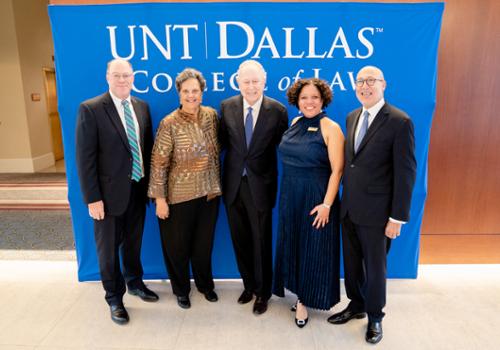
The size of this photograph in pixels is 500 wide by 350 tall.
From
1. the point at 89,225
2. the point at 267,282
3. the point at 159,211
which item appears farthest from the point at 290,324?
the point at 89,225

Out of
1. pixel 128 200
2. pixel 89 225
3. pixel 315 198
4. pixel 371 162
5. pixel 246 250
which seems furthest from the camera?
pixel 89 225

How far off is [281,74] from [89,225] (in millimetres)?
1928

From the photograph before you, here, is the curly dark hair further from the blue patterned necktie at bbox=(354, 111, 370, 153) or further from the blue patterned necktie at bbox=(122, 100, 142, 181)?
the blue patterned necktie at bbox=(122, 100, 142, 181)

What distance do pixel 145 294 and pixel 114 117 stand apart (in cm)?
135

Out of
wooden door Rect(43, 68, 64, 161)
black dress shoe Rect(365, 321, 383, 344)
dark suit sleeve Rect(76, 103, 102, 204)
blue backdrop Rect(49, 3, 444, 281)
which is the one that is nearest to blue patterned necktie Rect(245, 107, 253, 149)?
blue backdrop Rect(49, 3, 444, 281)

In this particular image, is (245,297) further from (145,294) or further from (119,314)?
(119,314)

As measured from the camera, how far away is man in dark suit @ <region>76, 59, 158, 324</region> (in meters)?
2.24

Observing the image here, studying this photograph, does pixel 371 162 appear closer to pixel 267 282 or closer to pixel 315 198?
pixel 315 198

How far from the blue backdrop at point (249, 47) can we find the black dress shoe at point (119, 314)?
43.4 inches

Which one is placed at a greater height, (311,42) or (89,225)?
(311,42)

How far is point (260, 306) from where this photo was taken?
101 inches

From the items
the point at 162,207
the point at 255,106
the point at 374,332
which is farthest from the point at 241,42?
the point at 374,332

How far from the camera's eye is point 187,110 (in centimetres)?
232

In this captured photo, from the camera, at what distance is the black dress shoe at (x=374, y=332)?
2.26m
